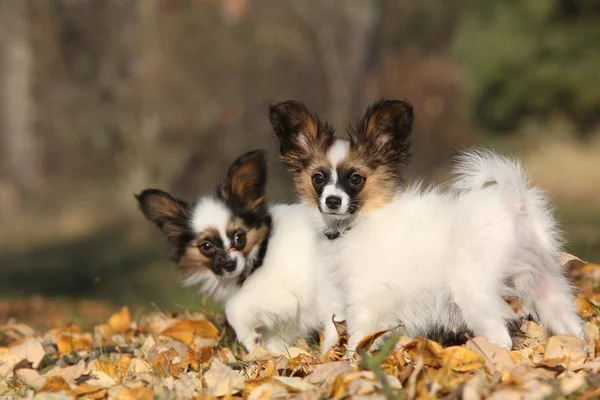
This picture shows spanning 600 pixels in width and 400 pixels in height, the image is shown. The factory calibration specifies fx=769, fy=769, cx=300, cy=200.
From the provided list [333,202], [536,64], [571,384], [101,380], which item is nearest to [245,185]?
[333,202]

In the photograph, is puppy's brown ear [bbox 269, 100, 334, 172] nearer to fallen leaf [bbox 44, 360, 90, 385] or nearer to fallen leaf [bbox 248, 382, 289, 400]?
fallen leaf [bbox 248, 382, 289, 400]

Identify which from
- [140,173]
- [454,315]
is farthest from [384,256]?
[140,173]

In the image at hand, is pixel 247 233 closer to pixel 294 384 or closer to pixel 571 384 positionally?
A: pixel 294 384

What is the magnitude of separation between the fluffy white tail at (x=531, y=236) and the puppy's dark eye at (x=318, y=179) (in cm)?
70

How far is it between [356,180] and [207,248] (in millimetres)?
1187

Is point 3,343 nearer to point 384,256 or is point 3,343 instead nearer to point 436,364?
point 384,256

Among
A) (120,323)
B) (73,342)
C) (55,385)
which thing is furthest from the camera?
(120,323)

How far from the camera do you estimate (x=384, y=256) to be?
151 inches

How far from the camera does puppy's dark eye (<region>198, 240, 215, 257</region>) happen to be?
15.4 ft

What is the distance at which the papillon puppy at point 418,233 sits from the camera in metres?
3.54

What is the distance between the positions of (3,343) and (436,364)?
3.38 metres

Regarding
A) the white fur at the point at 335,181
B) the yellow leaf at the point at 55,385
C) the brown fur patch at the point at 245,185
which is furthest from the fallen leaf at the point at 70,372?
the white fur at the point at 335,181

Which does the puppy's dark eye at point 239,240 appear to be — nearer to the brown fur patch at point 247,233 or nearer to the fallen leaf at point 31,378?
the brown fur patch at point 247,233

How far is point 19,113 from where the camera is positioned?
52.6 feet
